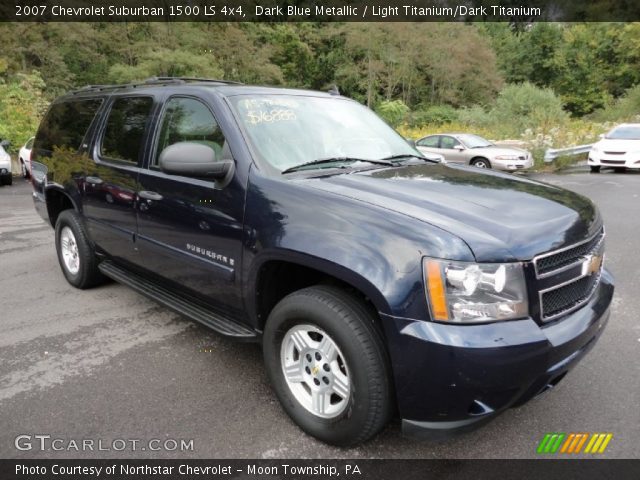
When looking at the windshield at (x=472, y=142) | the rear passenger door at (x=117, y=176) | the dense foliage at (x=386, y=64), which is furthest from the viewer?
the dense foliage at (x=386, y=64)

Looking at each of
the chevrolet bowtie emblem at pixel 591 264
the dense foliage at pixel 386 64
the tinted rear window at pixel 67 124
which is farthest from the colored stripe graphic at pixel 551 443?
the dense foliage at pixel 386 64

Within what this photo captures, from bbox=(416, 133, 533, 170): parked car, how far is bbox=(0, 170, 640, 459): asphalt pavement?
437 inches

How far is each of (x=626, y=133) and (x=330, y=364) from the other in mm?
17334

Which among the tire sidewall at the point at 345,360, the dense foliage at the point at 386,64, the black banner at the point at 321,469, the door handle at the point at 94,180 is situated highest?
the dense foliage at the point at 386,64

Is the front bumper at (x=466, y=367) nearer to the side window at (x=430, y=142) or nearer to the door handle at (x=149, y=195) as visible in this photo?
the door handle at (x=149, y=195)

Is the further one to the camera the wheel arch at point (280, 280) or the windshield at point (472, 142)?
the windshield at point (472, 142)

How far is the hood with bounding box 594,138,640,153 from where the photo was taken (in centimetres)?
1512

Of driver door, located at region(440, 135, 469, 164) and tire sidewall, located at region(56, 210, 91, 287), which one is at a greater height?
driver door, located at region(440, 135, 469, 164)

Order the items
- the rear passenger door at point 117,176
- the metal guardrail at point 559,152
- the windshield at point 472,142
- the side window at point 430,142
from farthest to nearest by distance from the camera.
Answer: the metal guardrail at point 559,152
the side window at point 430,142
the windshield at point 472,142
the rear passenger door at point 117,176

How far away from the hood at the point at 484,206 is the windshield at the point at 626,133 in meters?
15.4

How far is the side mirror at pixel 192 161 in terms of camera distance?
2834 mm

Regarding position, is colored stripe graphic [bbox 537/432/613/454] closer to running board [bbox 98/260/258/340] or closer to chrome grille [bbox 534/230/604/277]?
chrome grille [bbox 534/230/604/277]

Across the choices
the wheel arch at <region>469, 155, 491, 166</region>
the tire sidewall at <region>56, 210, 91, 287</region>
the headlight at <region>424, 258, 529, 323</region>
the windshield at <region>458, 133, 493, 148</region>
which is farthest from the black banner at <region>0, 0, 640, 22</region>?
the headlight at <region>424, 258, 529, 323</region>

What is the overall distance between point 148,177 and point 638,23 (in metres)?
46.9
